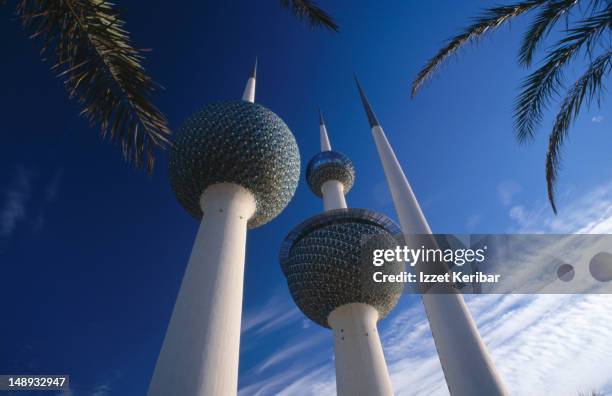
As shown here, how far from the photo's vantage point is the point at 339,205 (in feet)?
129

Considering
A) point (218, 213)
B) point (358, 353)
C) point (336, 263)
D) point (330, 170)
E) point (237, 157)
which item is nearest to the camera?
point (218, 213)

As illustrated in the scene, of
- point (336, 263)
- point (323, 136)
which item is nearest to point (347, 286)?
point (336, 263)

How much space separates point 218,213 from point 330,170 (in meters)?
27.2

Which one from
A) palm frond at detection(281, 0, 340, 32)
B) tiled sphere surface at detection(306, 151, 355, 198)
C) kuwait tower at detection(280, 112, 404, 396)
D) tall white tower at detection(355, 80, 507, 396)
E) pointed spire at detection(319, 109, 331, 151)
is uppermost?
pointed spire at detection(319, 109, 331, 151)

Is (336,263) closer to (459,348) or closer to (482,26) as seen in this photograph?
(459,348)

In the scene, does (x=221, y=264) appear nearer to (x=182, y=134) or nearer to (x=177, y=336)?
(x=177, y=336)

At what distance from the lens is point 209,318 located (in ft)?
41.0

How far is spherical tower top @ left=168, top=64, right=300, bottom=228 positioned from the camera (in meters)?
19.7

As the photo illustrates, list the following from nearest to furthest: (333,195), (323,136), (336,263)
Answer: (336,263), (333,195), (323,136)

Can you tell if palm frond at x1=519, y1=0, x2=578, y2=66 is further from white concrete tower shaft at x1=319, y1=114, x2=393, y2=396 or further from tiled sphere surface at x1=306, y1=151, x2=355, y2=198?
tiled sphere surface at x1=306, y1=151, x2=355, y2=198

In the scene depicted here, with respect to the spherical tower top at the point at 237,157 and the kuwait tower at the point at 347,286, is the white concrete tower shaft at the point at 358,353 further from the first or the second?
the spherical tower top at the point at 237,157

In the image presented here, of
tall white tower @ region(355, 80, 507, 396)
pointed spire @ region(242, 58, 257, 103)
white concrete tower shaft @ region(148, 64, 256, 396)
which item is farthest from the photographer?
pointed spire @ region(242, 58, 257, 103)

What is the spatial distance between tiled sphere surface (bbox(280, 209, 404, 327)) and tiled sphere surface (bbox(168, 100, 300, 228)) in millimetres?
7166

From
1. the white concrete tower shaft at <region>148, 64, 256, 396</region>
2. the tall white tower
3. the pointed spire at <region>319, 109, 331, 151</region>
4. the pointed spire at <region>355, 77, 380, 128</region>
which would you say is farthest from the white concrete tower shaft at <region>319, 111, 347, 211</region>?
the tall white tower
